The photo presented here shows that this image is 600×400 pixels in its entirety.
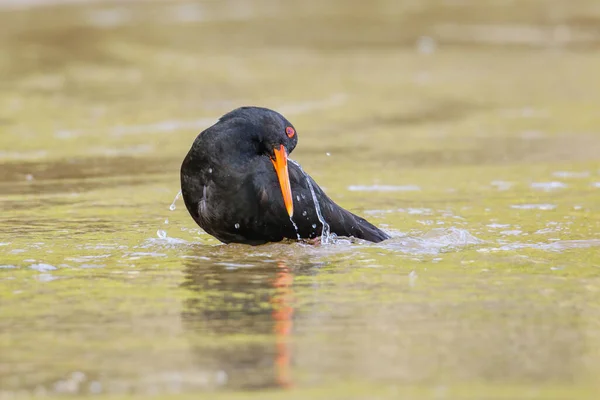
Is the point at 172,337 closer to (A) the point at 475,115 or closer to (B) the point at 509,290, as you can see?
(B) the point at 509,290

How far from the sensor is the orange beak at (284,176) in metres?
7.15

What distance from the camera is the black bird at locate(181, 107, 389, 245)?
23.5 ft

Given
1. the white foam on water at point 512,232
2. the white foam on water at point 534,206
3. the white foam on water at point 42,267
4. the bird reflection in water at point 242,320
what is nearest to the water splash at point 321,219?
the bird reflection in water at point 242,320

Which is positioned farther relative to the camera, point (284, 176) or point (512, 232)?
point (512, 232)

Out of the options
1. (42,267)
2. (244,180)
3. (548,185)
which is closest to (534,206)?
(548,185)

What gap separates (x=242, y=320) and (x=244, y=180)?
165 cm

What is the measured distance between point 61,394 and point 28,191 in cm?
556

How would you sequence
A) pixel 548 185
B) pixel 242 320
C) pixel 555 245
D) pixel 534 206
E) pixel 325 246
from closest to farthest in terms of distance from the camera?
pixel 242 320
pixel 555 245
pixel 325 246
pixel 534 206
pixel 548 185

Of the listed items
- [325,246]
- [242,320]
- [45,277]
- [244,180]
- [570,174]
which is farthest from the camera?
[570,174]

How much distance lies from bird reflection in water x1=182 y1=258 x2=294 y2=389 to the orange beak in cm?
36

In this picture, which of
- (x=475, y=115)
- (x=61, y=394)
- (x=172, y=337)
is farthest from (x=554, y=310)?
(x=475, y=115)

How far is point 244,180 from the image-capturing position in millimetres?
7176

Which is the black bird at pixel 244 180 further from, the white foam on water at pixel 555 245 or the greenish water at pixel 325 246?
the white foam on water at pixel 555 245

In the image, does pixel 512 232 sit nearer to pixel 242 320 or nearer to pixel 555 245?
pixel 555 245
